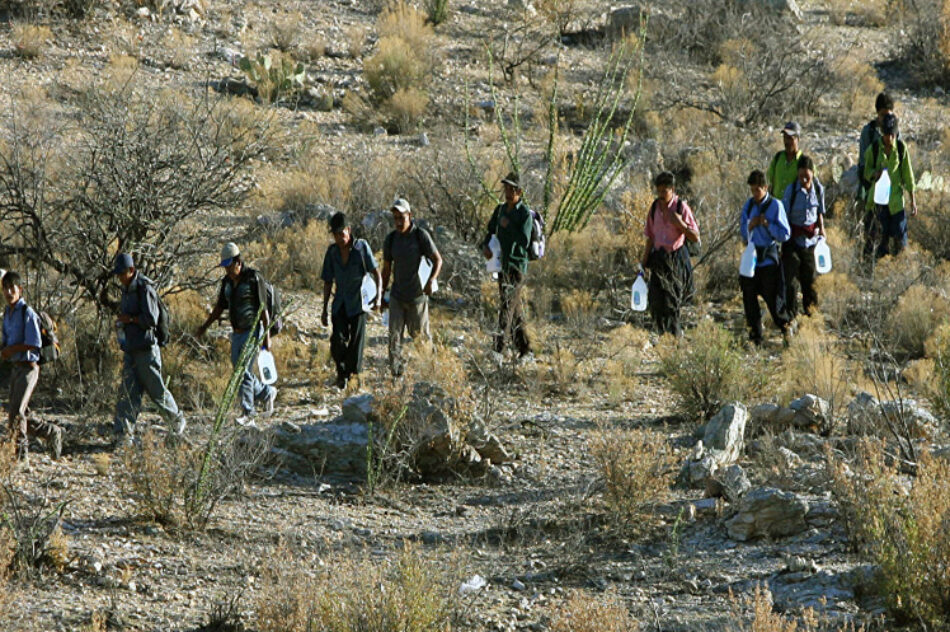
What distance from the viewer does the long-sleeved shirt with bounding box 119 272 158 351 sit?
859 cm

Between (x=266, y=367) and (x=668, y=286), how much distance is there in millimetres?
3598

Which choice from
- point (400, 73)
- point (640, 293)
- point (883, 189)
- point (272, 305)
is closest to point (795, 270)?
point (640, 293)

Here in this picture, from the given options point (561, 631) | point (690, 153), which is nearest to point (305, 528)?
point (561, 631)

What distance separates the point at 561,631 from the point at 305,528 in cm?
235

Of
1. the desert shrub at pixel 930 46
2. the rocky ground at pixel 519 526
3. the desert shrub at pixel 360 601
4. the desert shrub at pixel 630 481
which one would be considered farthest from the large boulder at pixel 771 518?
the desert shrub at pixel 930 46

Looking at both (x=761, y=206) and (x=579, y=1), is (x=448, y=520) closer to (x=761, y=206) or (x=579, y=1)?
(x=761, y=206)

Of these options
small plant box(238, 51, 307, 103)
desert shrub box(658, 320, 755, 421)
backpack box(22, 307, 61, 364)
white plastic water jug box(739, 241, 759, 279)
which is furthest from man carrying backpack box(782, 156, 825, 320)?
small plant box(238, 51, 307, 103)

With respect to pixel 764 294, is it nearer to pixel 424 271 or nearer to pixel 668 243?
pixel 668 243

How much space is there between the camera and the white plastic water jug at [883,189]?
12.0 meters

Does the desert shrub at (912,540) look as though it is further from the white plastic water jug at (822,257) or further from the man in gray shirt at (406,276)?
the white plastic water jug at (822,257)

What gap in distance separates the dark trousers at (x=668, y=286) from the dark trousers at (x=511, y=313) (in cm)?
119

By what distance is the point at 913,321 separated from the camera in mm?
11375

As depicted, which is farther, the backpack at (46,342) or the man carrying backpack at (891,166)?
the man carrying backpack at (891,166)

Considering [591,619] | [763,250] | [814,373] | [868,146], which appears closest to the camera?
[591,619]
